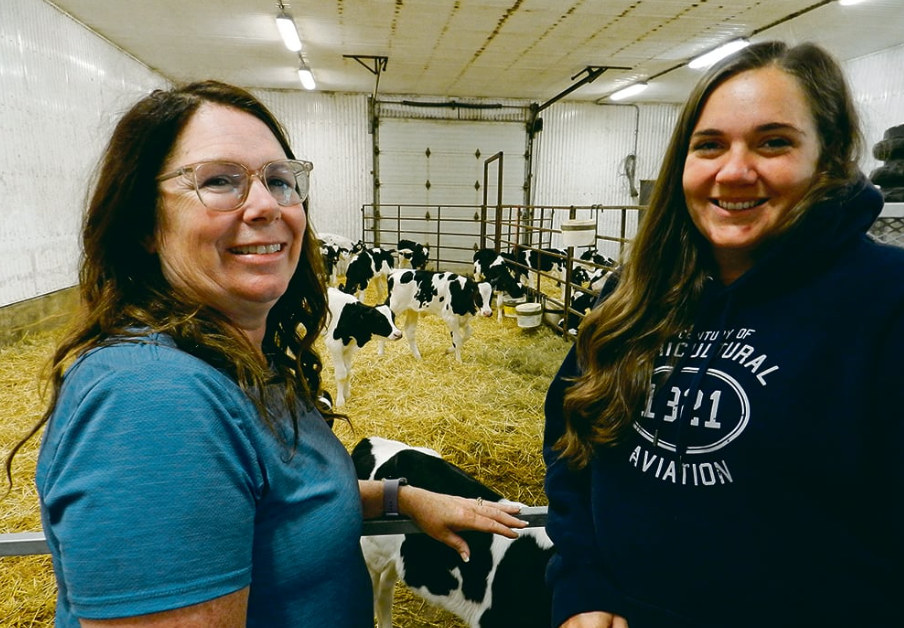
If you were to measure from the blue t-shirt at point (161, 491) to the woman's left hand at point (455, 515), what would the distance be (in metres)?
0.51

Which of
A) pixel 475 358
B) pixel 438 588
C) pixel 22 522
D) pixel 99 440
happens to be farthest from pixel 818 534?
pixel 475 358

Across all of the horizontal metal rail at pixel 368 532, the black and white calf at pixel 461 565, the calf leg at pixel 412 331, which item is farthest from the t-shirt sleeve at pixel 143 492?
the calf leg at pixel 412 331

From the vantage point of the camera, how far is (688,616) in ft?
3.39

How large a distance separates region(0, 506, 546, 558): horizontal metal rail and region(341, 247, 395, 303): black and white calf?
8652mm

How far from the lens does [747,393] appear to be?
100 cm

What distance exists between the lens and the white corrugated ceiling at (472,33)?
326 inches

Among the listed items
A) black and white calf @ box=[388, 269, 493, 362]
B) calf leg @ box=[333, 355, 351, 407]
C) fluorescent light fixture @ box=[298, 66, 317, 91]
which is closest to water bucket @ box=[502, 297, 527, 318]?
black and white calf @ box=[388, 269, 493, 362]

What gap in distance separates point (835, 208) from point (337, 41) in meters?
10.7

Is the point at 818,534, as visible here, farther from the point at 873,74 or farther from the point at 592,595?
the point at 873,74

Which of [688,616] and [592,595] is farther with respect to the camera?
[592,595]

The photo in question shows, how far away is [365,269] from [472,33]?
185 inches

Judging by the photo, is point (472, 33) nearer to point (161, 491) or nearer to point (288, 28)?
point (288, 28)

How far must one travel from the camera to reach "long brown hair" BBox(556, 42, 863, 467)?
109 centimetres

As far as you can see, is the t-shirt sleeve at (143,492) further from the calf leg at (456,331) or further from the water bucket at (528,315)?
the water bucket at (528,315)
